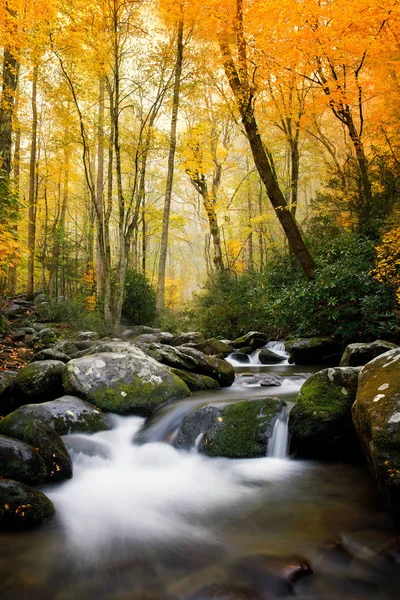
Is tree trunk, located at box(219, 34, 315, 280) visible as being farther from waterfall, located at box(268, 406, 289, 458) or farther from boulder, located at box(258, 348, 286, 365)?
waterfall, located at box(268, 406, 289, 458)

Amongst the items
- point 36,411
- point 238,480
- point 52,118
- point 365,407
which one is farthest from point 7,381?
point 52,118

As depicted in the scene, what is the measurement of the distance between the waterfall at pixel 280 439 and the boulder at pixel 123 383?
199 centimetres

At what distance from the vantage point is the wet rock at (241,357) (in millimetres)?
10595

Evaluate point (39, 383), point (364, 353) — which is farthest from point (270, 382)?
point (39, 383)

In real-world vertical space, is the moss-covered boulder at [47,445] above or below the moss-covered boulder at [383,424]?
below

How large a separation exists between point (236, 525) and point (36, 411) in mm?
→ 2862

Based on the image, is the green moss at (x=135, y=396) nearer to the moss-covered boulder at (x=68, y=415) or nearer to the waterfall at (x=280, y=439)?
the moss-covered boulder at (x=68, y=415)

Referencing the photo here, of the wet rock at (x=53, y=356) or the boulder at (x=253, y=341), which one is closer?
the wet rock at (x=53, y=356)

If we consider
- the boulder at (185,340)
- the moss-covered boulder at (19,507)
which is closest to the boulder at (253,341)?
the boulder at (185,340)

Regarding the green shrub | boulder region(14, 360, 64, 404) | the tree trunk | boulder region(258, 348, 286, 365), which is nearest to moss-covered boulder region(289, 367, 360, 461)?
boulder region(14, 360, 64, 404)

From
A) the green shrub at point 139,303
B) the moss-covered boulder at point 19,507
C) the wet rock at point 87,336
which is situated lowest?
the moss-covered boulder at point 19,507

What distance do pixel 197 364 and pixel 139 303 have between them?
9609 millimetres

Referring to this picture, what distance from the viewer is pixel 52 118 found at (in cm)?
1880

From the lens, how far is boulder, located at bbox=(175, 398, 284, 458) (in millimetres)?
4496
